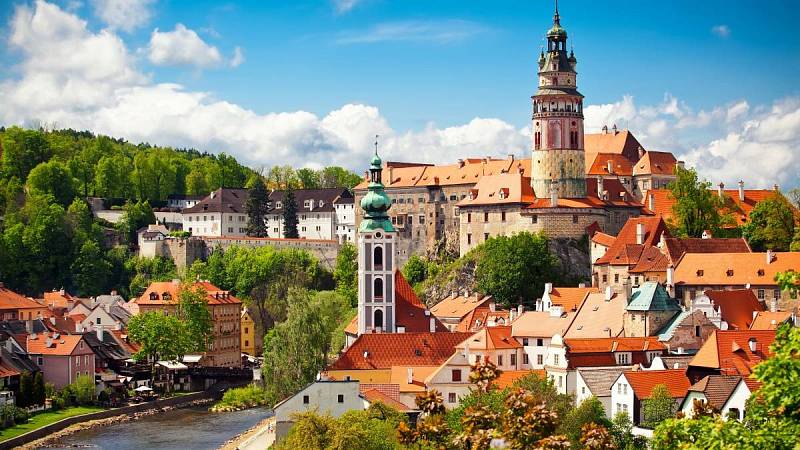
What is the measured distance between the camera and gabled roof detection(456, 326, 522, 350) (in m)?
63.3

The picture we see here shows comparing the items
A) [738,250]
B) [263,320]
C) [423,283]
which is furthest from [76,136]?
[738,250]

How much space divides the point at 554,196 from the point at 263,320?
91.4 ft

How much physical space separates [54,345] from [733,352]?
3631 centimetres

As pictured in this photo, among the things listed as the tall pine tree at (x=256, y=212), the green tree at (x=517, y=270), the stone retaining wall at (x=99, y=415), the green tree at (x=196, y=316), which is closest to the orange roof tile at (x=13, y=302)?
the green tree at (x=196, y=316)

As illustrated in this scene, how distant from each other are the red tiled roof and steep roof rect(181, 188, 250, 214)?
6413cm

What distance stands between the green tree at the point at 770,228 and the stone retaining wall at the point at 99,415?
31999 mm

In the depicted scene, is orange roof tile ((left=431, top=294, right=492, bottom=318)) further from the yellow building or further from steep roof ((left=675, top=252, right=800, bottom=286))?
the yellow building

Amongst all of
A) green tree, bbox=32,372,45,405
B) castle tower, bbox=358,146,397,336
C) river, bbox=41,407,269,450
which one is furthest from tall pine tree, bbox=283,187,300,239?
green tree, bbox=32,372,45,405

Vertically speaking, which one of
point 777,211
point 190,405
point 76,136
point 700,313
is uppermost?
point 76,136

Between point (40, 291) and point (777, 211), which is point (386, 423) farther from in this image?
point (40, 291)

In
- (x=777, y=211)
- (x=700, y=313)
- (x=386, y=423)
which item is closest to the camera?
(x=386, y=423)

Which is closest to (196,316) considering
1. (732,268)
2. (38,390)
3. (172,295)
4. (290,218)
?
(172,295)

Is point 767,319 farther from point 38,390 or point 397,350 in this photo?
point 38,390

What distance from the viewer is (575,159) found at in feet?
294
